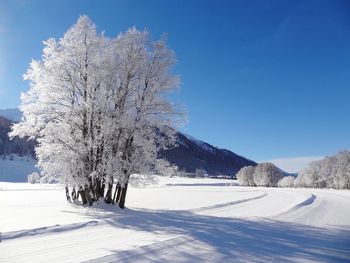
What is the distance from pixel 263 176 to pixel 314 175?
3673 centimetres

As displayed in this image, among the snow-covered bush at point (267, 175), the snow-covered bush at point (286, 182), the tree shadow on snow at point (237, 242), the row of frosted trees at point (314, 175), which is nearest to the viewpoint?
the tree shadow on snow at point (237, 242)

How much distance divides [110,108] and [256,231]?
12602 millimetres

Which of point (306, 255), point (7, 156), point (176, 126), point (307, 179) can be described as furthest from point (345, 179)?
point (7, 156)

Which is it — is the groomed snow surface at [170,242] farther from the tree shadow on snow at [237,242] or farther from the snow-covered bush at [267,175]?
the snow-covered bush at [267,175]

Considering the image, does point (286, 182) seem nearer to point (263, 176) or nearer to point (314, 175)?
point (263, 176)

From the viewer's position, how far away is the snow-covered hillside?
533 feet

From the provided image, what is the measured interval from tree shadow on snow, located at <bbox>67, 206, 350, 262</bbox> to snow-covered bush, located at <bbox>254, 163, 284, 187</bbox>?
16376 cm

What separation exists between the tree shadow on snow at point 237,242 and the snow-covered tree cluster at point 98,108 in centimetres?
575

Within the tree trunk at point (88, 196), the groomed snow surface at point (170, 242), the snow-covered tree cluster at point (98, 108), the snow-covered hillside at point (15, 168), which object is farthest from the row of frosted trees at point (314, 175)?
the groomed snow surface at point (170, 242)

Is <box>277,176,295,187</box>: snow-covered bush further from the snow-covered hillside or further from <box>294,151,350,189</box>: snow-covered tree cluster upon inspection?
the snow-covered hillside

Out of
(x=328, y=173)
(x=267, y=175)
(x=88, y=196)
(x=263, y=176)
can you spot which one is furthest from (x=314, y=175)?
(x=88, y=196)

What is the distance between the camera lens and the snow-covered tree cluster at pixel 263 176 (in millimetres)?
178250

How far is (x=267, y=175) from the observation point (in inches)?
7003

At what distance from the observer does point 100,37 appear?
25.2 m
